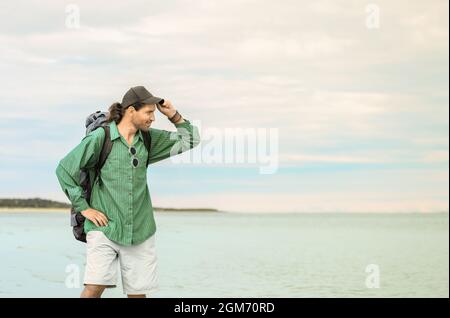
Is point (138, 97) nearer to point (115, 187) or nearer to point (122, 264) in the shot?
point (115, 187)

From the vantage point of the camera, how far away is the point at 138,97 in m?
5.76

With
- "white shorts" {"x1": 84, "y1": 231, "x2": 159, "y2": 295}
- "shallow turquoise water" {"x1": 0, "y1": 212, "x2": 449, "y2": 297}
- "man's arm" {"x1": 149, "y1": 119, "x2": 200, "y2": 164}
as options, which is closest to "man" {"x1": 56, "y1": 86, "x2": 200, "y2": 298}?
"white shorts" {"x1": 84, "y1": 231, "x2": 159, "y2": 295}

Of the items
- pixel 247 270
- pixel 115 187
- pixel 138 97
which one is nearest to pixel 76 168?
pixel 115 187

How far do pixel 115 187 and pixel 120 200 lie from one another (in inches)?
3.7

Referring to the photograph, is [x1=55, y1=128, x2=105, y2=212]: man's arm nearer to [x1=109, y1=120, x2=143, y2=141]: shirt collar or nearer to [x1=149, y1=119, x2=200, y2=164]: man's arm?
[x1=109, y1=120, x2=143, y2=141]: shirt collar

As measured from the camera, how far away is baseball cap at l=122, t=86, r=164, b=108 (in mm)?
5754

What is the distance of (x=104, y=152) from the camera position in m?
5.75

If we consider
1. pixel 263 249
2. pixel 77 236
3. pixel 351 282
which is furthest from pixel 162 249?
pixel 77 236

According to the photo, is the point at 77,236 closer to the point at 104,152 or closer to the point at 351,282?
the point at 104,152

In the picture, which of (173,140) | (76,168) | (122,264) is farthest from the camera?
(173,140)

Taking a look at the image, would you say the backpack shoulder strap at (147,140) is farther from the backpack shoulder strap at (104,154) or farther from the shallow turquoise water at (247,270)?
the shallow turquoise water at (247,270)
